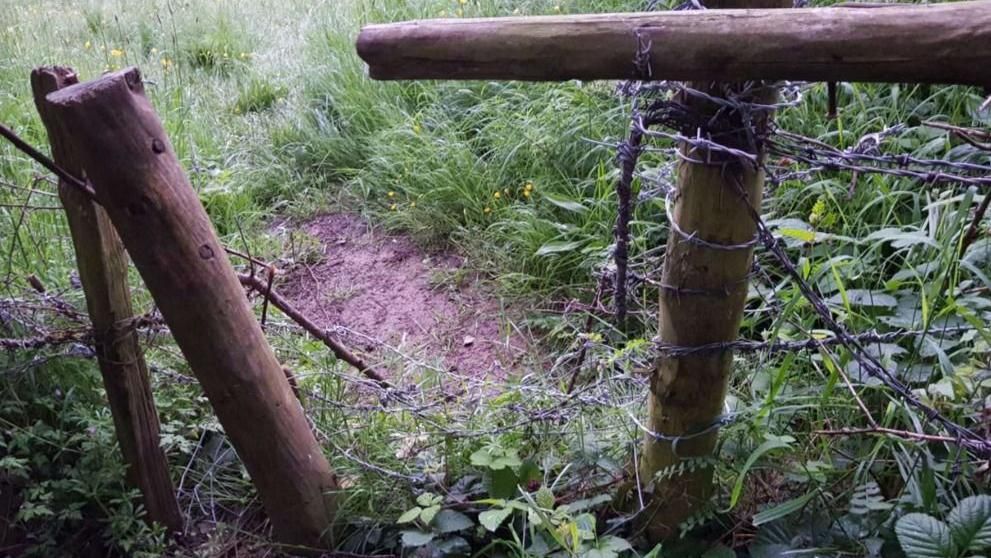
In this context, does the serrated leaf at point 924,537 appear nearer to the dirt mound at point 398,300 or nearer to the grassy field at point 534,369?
the grassy field at point 534,369

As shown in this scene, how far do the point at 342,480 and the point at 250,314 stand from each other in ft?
2.14

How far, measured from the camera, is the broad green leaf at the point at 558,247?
3834mm

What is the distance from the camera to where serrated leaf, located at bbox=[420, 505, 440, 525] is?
213 centimetres

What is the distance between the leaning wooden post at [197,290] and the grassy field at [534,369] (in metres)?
0.19

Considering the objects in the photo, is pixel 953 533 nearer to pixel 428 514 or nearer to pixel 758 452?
pixel 758 452

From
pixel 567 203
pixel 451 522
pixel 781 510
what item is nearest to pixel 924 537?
pixel 781 510

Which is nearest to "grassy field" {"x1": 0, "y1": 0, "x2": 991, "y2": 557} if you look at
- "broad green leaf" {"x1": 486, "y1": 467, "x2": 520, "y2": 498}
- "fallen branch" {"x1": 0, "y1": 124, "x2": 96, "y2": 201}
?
"broad green leaf" {"x1": 486, "y1": 467, "x2": 520, "y2": 498}

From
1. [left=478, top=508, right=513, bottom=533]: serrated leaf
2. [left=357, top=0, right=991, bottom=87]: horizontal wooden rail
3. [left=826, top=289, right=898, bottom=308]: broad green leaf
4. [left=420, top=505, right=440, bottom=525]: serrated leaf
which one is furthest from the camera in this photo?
[left=826, top=289, right=898, bottom=308]: broad green leaf

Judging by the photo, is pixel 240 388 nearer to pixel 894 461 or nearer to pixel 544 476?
pixel 544 476

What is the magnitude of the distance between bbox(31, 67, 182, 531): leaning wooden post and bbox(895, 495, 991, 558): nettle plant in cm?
201

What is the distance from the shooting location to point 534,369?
11.1 feet

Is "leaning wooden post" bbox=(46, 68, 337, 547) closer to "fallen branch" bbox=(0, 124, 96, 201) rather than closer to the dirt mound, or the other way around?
"fallen branch" bbox=(0, 124, 96, 201)

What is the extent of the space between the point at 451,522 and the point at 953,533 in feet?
3.94

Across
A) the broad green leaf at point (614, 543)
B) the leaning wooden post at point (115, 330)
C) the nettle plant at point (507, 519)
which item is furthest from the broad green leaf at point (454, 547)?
the leaning wooden post at point (115, 330)
